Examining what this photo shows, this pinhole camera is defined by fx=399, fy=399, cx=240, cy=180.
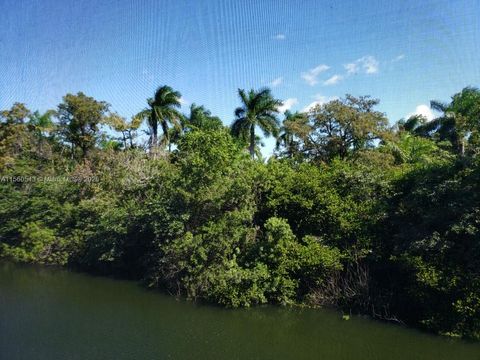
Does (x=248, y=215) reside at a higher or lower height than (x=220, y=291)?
higher

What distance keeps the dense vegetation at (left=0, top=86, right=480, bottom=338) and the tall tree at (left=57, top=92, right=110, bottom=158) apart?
164 inches

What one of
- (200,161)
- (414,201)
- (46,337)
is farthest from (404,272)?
(46,337)

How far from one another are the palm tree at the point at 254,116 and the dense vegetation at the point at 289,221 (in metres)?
4.55

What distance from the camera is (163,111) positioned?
30516 mm

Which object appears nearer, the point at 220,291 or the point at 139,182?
the point at 220,291

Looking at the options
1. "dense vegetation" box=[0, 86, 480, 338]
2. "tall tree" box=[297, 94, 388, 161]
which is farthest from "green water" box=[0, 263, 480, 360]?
"tall tree" box=[297, 94, 388, 161]

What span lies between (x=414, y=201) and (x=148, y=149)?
1768cm

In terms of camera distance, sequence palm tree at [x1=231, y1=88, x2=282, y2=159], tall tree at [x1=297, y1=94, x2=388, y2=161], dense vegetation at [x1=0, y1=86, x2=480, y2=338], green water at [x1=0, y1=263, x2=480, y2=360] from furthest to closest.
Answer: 1. palm tree at [x1=231, y1=88, x2=282, y2=159]
2. tall tree at [x1=297, y1=94, x2=388, y2=161]
3. dense vegetation at [x1=0, y1=86, x2=480, y2=338]
4. green water at [x1=0, y1=263, x2=480, y2=360]

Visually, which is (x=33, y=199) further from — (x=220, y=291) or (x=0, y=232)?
(x=220, y=291)

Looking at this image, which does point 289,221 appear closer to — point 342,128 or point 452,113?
point 342,128

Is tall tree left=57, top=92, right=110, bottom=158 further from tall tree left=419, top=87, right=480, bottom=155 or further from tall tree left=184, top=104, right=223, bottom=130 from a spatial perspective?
tall tree left=419, top=87, right=480, bottom=155

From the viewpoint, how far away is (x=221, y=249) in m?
15.4

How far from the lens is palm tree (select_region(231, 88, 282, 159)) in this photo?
29.7m

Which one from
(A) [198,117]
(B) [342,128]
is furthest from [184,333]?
(A) [198,117]
